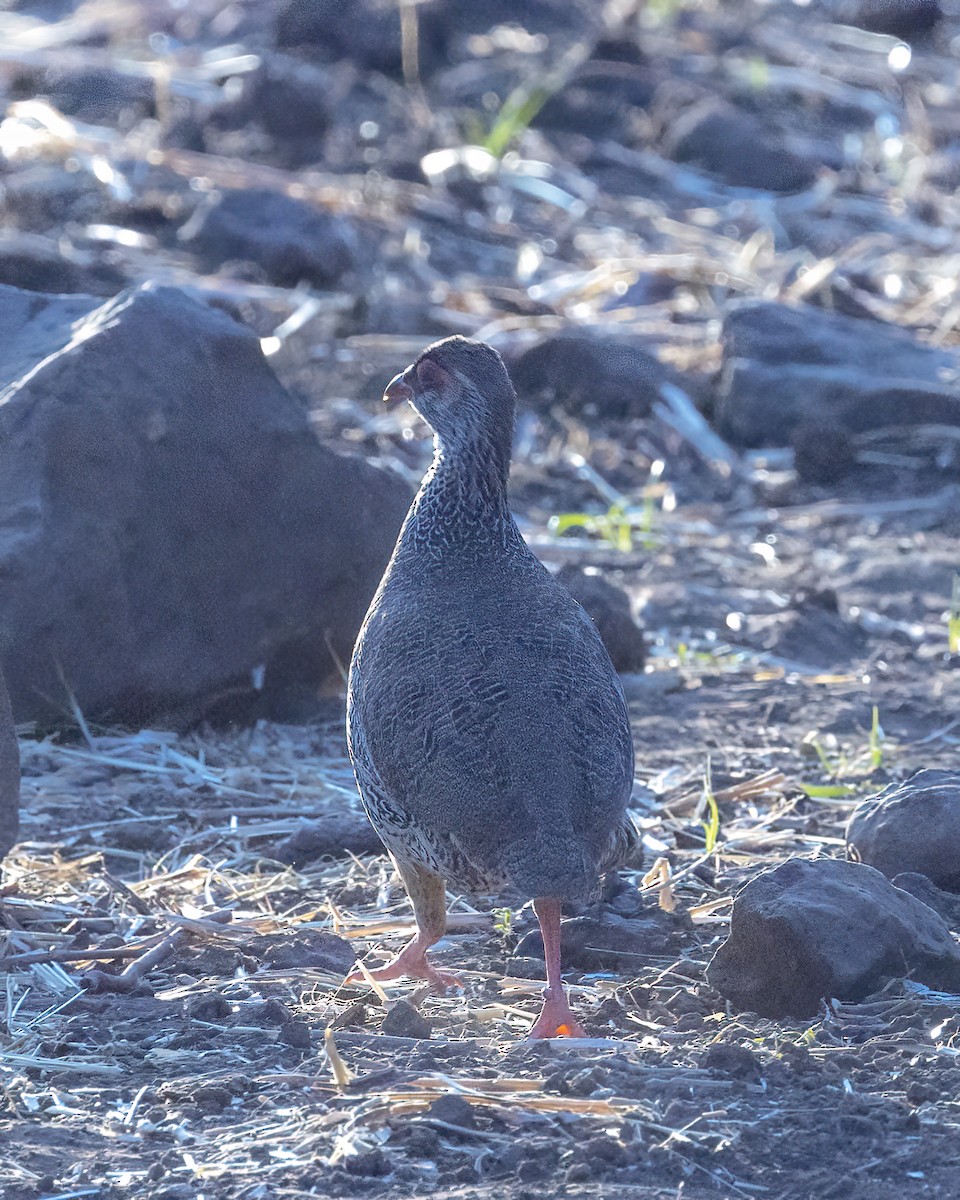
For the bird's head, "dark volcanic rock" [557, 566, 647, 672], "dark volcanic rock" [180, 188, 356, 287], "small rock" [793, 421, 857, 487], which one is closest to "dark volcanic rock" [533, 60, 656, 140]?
"dark volcanic rock" [180, 188, 356, 287]

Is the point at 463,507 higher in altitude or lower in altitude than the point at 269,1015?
higher

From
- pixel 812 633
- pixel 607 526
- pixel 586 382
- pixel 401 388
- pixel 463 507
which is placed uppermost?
pixel 401 388

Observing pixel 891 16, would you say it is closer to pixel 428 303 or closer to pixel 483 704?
pixel 428 303

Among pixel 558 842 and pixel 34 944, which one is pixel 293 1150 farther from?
pixel 34 944

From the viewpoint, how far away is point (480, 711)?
421 cm

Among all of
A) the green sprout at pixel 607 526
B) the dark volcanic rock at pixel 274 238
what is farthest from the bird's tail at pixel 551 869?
the dark volcanic rock at pixel 274 238

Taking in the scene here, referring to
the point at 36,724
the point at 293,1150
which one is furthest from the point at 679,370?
the point at 293,1150

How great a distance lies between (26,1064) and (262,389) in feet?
10.3

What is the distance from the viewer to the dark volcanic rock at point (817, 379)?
10.2 meters

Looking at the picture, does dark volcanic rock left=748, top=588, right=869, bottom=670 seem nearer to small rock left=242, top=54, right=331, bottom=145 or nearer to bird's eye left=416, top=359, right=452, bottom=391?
bird's eye left=416, top=359, right=452, bottom=391

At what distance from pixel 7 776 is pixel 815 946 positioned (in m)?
2.22

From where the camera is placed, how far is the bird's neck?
4898mm

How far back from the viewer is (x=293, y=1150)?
3447mm

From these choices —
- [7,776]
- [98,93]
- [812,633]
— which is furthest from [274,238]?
[7,776]
